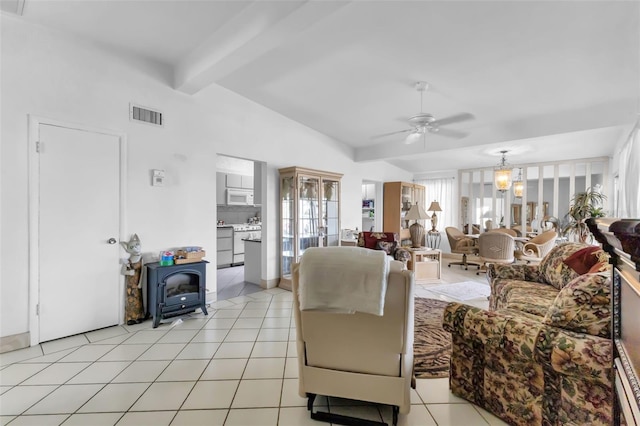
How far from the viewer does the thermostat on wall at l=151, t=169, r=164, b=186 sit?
341 cm

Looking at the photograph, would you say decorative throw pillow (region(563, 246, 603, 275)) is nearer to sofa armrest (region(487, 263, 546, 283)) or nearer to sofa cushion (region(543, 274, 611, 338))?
sofa armrest (region(487, 263, 546, 283))

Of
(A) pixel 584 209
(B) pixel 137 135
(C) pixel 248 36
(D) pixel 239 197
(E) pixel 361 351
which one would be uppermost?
(C) pixel 248 36

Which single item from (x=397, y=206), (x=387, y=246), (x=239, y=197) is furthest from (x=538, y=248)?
(x=239, y=197)

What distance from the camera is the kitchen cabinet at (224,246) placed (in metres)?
6.26

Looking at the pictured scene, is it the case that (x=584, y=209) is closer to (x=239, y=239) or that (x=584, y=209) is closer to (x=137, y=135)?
(x=239, y=239)

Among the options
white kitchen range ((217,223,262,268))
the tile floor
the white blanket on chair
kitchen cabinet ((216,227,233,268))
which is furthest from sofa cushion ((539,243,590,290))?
kitchen cabinet ((216,227,233,268))

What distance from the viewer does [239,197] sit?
7156 mm

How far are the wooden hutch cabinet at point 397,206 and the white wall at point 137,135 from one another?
9.09 ft

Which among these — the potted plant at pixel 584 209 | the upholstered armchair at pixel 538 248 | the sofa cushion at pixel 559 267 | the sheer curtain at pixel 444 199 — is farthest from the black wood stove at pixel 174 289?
the sheer curtain at pixel 444 199

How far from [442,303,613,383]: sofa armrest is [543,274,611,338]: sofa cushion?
4 centimetres

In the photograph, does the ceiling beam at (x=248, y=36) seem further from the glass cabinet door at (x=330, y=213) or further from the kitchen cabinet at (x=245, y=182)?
the kitchen cabinet at (x=245, y=182)

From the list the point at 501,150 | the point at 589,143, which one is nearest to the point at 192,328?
the point at 501,150

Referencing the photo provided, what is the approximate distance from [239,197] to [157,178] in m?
3.72

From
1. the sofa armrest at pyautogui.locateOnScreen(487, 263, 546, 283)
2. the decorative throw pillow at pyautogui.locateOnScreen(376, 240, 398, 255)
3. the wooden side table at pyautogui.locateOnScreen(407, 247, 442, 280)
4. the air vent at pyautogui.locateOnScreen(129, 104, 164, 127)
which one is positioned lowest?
the wooden side table at pyautogui.locateOnScreen(407, 247, 442, 280)
